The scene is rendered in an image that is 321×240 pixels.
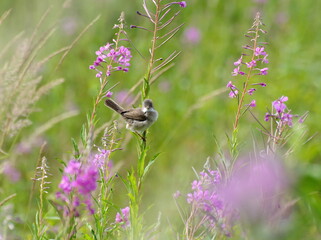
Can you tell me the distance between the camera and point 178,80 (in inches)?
239

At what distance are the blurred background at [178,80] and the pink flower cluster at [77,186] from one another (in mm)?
2129

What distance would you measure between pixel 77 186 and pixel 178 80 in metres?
4.92

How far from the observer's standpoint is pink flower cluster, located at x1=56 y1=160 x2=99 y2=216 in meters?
1.20

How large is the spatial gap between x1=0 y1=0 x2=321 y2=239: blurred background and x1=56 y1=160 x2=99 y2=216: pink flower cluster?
213cm

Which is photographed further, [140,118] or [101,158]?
[140,118]

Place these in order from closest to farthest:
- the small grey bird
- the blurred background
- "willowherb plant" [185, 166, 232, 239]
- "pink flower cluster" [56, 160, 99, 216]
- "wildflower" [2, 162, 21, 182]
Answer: "pink flower cluster" [56, 160, 99, 216], "willowherb plant" [185, 166, 232, 239], the small grey bird, "wildflower" [2, 162, 21, 182], the blurred background

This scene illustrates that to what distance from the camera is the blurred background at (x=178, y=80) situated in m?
4.45

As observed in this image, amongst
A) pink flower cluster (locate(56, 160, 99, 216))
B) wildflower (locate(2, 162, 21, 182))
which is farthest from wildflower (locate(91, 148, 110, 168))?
wildflower (locate(2, 162, 21, 182))

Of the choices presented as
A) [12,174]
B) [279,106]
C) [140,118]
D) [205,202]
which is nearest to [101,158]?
[140,118]

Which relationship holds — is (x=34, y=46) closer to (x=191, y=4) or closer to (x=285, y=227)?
(x=285, y=227)

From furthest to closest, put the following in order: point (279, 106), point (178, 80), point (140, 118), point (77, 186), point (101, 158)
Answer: point (178, 80) → point (140, 118) → point (101, 158) → point (279, 106) → point (77, 186)

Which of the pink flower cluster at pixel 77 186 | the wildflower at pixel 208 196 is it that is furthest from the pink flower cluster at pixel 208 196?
the pink flower cluster at pixel 77 186

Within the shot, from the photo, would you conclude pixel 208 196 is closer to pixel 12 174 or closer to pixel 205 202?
pixel 205 202

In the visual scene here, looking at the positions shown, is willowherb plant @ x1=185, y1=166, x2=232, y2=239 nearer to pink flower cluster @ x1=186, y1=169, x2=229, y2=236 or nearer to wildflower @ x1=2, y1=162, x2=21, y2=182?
pink flower cluster @ x1=186, y1=169, x2=229, y2=236
